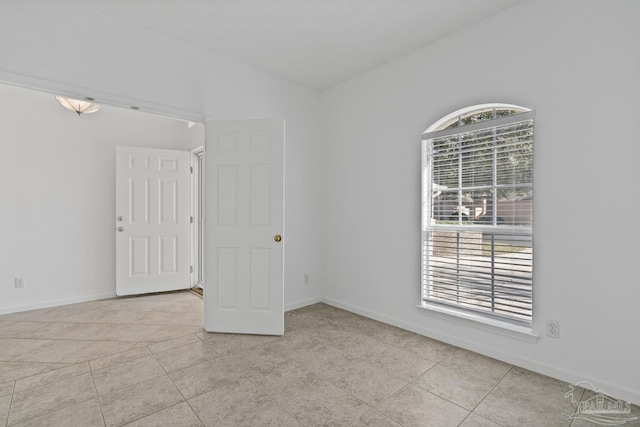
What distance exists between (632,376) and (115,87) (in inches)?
167

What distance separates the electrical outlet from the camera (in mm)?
2246

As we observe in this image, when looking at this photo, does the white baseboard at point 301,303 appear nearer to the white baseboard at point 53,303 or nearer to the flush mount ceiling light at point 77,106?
the white baseboard at point 53,303

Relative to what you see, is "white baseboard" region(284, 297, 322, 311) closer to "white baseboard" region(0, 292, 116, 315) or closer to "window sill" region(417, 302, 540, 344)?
"window sill" region(417, 302, 540, 344)

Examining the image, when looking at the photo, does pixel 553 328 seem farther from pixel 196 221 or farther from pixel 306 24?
pixel 196 221

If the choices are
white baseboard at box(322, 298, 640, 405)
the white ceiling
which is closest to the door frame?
the white ceiling

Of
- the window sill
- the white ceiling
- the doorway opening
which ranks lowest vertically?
the window sill

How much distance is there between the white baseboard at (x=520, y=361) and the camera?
6.54ft

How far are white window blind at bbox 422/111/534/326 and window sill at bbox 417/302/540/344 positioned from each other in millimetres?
55

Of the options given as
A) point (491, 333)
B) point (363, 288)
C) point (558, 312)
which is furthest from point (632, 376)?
point (363, 288)

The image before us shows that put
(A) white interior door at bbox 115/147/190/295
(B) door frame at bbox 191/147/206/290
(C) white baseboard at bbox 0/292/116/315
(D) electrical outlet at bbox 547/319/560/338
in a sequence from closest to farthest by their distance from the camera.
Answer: (D) electrical outlet at bbox 547/319/560/338, (C) white baseboard at bbox 0/292/116/315, (A) white interior door at bbox 115/147/190/295, (B) door frame at bbox 191/147/206/290

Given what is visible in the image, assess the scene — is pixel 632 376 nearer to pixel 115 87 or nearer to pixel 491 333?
pixel 491 333

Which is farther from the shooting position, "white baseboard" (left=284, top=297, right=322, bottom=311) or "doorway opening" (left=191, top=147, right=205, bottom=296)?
"doorway opening" (left=191, top=147, right=205, bottom=296)

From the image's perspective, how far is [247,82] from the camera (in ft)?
11.5

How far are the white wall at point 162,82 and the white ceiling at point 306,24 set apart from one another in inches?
6.7
